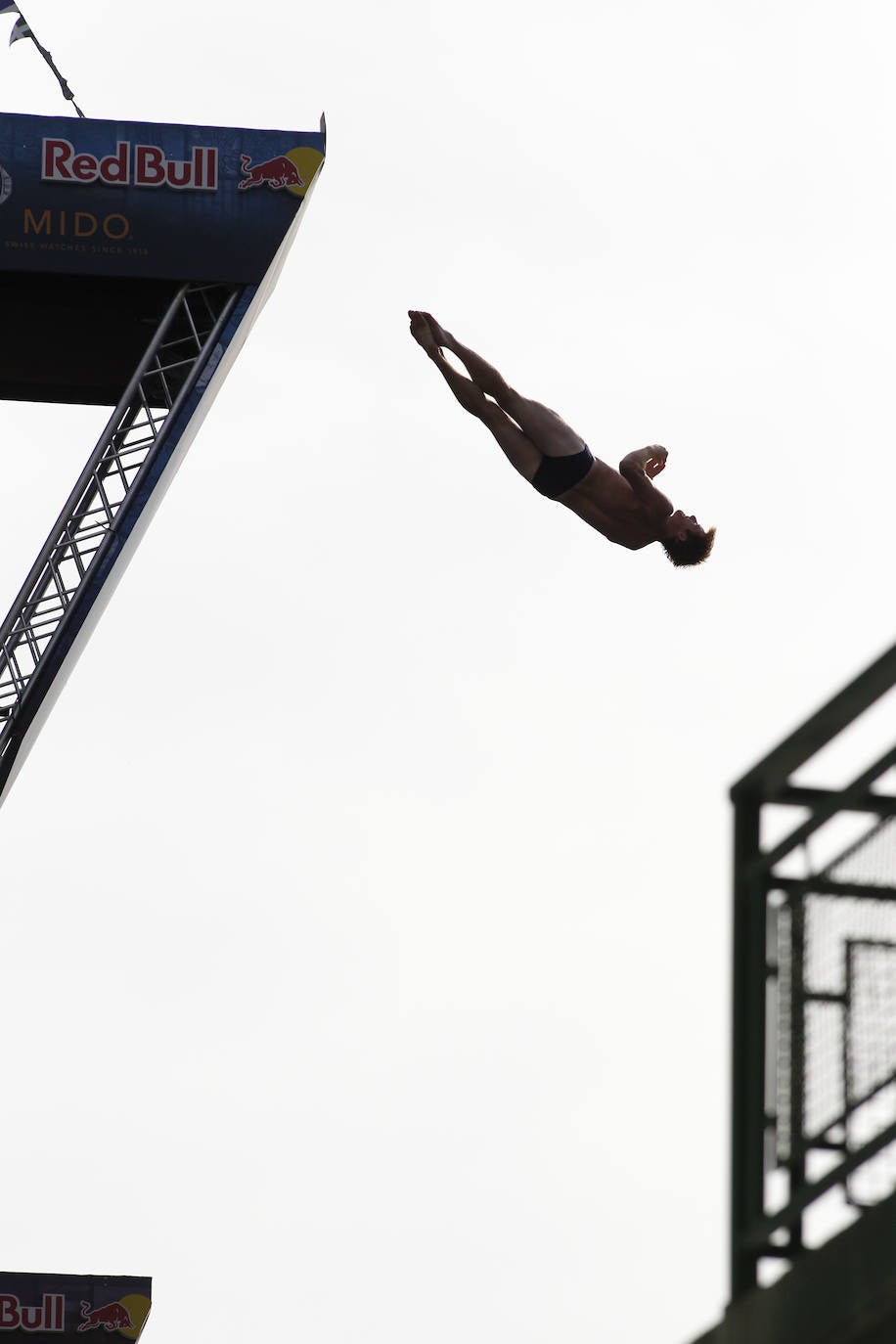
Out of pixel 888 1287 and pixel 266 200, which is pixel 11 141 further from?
pixel 888 1287

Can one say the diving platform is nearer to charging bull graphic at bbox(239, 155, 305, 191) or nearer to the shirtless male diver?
charging bull graphic at bbox(239, 155, 305, 191)

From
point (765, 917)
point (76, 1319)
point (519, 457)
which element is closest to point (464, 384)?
point (519, 457)

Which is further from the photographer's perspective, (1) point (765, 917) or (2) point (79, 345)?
(2) point (79, 345)

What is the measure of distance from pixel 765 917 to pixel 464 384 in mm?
8319

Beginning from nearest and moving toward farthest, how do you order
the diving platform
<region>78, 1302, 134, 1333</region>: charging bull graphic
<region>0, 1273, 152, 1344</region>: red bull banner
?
1. the diving platform
2. <region>0, 1273, 152, 1344</region>: red bull banner
3. <region>78, 1302, 134, 1333</region>: charging bull graphic

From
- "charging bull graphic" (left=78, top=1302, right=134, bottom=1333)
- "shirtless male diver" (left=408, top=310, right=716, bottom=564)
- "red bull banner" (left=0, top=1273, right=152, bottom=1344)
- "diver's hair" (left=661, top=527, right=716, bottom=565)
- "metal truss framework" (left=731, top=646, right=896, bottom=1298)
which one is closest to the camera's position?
"metal truss framework" (left=731, top=646, right=896, bottom=1298)

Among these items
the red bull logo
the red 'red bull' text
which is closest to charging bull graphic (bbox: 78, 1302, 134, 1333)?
the red bull logo

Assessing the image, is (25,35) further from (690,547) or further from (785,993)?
(785,993)

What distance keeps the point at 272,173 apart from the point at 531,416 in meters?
9.15

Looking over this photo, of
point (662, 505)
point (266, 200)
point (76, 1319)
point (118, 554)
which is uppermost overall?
point (266, 200)

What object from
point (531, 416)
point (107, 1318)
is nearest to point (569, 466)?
point (531, 416)

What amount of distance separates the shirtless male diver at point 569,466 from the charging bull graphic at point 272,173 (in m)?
8.85

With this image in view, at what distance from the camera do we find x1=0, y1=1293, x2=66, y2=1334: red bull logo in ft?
94.9

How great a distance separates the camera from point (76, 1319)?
29.2 m
